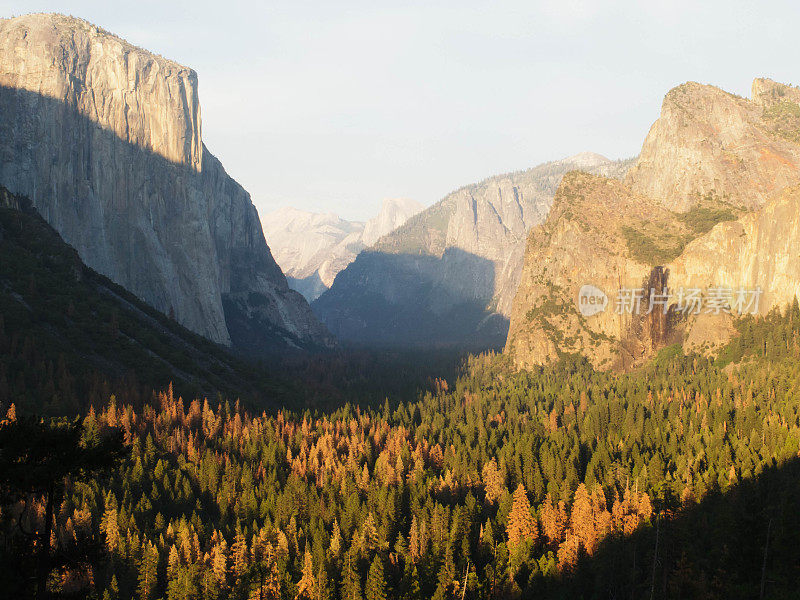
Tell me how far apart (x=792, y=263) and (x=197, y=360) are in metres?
143

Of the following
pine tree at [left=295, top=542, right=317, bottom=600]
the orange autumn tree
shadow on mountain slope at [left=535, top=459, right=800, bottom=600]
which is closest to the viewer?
shadow on mountain slope at [left=535, top=459, right=800, bottom=600]

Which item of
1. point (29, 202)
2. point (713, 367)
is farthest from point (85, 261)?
point (713, 367)

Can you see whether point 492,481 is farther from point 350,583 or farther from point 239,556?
point 239,556

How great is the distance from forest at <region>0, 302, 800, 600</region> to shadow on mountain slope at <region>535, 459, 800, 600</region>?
0.83 feet

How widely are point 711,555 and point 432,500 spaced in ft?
131

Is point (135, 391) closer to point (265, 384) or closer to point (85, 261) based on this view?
point (265, 384)

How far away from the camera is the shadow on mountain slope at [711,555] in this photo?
65750 millimetres

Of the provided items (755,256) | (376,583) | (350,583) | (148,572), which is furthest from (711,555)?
(755,256)

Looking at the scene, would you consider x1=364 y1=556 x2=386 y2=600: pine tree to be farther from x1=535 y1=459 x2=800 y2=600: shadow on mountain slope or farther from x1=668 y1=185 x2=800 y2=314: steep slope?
x1=668 y1=185 x2=800 y2=314: steep slope

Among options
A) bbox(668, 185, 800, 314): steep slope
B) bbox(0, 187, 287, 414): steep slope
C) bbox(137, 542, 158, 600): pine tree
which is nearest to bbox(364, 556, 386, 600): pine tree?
bbox(137, 542, 158, 600): pine tree

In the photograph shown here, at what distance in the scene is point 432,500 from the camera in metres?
104

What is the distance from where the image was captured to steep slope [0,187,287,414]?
125 m

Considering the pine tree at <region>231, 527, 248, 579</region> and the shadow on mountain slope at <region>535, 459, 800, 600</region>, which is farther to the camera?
the pine tree at <region>231, 527, 248, 579</region>

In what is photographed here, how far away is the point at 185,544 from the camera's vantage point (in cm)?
8312
